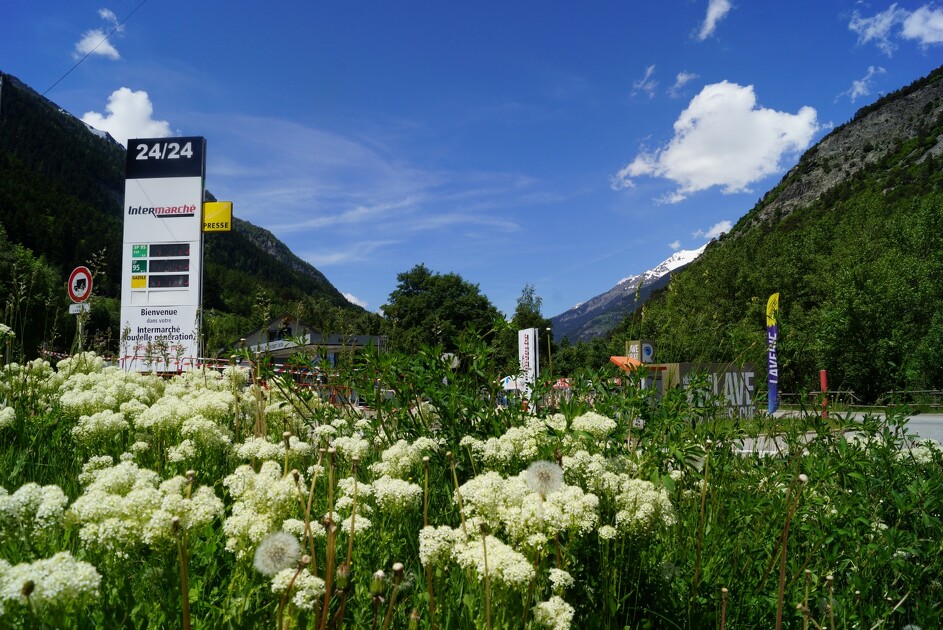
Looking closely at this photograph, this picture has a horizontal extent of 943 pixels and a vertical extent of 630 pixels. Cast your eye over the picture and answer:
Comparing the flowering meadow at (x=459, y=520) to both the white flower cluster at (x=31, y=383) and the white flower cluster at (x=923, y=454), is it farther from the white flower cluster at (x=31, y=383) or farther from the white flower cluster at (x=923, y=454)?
the white flower cluster at (x=31, y=383)

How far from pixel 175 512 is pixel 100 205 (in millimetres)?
207349

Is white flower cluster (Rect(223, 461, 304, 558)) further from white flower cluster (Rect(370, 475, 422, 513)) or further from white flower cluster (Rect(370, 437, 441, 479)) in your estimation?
white flower cluster (Rect(370, 437, 441, 479))

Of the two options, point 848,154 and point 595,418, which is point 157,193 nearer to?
point 595,418

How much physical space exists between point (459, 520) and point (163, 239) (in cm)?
2836

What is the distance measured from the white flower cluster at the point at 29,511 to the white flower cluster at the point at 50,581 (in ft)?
1.25

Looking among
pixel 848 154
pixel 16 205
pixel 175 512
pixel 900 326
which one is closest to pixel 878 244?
pixel 900 326

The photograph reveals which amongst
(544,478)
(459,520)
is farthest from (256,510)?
(459,520)

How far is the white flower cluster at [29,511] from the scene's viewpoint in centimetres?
151

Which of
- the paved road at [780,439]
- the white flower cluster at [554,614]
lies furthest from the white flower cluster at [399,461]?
the paved road at [780,439]

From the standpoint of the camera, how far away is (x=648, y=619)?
2.05 m

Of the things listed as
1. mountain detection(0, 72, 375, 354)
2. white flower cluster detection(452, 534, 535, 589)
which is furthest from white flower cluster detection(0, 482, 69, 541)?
mountain detection(0, 72, 375, 354)

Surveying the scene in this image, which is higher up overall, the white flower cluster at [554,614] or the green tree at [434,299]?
the green tree at [434,299]

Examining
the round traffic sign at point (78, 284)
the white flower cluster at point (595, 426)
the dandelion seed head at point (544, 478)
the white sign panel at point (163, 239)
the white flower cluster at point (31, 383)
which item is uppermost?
the white sign panel at point (163, 239)

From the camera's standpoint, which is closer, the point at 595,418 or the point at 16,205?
the point at 595,418
